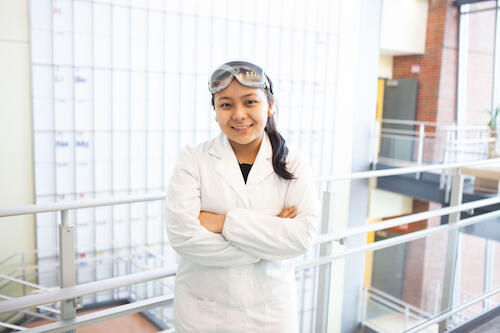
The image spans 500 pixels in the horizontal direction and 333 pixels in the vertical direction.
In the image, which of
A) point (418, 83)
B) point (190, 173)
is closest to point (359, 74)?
point (418, 83)

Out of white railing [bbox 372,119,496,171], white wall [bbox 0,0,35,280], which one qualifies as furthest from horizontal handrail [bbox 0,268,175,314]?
white railing [bbox 372,119,496,171]

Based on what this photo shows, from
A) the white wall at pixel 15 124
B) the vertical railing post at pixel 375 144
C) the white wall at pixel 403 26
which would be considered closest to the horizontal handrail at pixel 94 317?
the white wall at pixel 15 124

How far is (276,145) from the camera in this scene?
1.33 meters

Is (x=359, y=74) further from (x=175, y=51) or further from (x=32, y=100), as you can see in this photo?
(x=32, y=100)

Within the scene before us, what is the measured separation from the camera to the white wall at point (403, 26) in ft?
27.5

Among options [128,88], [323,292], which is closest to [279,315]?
[323,292]

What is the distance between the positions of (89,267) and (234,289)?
4960 mm

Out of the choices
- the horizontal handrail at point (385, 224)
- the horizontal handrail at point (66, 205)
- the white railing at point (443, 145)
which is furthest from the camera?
the white railing at point (443, 145)

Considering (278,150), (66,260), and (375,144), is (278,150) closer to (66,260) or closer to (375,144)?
(66,260)

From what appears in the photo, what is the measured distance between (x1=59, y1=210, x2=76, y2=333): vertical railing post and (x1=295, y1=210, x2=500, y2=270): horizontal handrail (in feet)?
2.93

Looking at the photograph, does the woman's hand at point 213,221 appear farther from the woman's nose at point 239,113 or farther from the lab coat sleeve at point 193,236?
the woman's nose at point 239,113

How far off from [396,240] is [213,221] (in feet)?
4.30

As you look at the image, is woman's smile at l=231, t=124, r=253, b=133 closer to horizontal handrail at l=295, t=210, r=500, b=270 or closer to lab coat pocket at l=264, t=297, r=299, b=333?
lab coat pocket at l=264, t=297, r=299, b=333

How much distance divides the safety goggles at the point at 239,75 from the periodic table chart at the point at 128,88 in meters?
4.40
